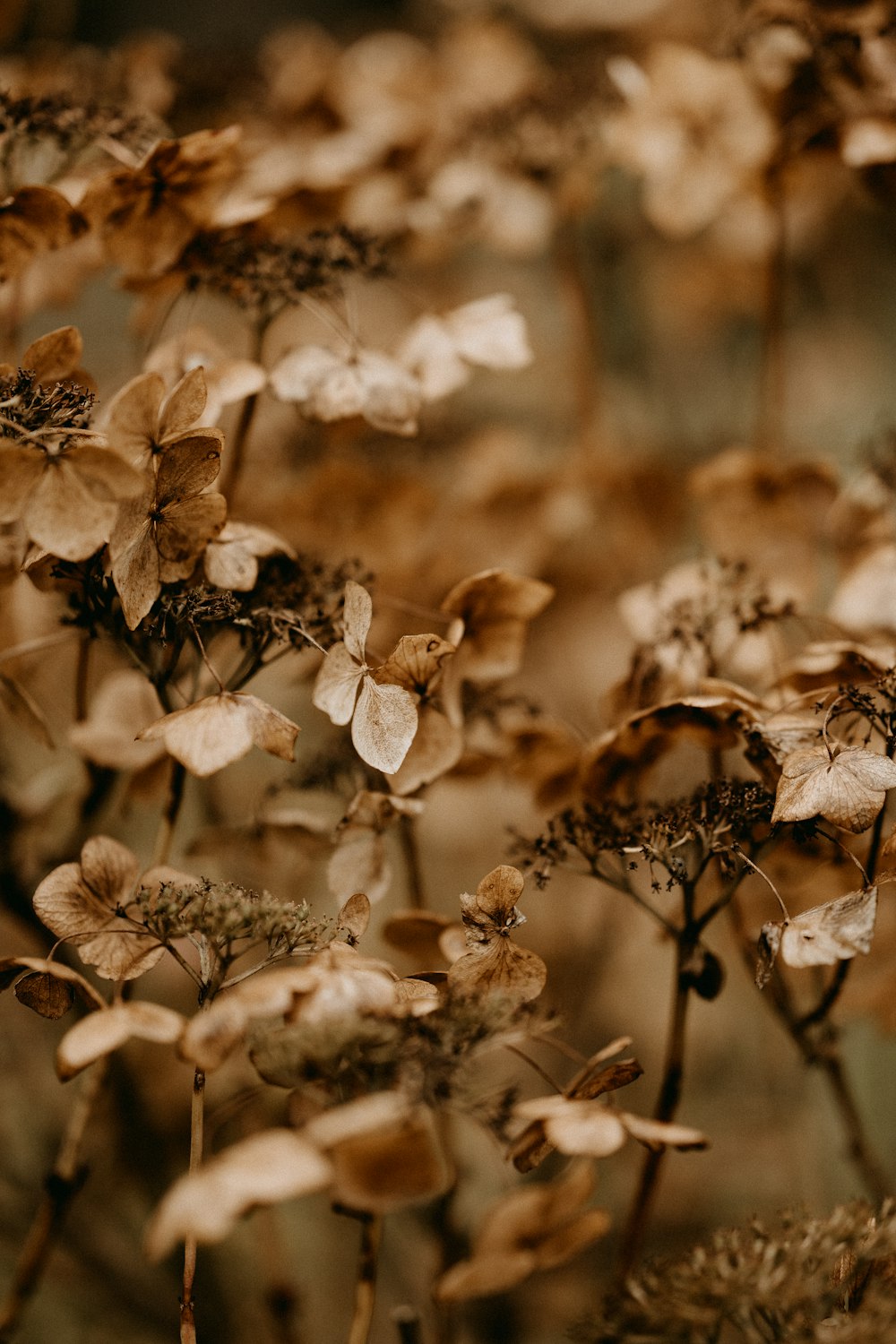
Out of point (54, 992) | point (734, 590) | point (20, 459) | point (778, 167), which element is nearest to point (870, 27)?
point (778, 167)

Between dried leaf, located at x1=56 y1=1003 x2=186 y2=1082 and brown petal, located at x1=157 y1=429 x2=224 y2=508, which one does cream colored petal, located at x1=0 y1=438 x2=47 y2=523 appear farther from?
dried leaf, located at x1=56 y1=1003 x2=186 y2=1082

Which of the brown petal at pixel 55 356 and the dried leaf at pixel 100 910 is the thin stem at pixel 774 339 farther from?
the dried leaf at pixel 100 910

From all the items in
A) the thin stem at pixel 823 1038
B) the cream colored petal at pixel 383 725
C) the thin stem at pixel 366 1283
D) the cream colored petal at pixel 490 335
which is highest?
the cream colored petal at pixel 490 335

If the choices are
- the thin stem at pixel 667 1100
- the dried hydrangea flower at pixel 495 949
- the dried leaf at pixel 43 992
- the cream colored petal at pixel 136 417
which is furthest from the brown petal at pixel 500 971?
the cream colored petal at pixel 136 417

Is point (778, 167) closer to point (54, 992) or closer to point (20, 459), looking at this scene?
point (20, 459)

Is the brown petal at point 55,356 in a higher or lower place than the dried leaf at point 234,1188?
higher

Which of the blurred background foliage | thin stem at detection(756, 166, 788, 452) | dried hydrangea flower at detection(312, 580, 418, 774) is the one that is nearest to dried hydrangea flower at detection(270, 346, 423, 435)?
dried hydrangea flower at detection(312, 580, 418, 774)

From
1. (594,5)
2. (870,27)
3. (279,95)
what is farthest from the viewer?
(594,5)
